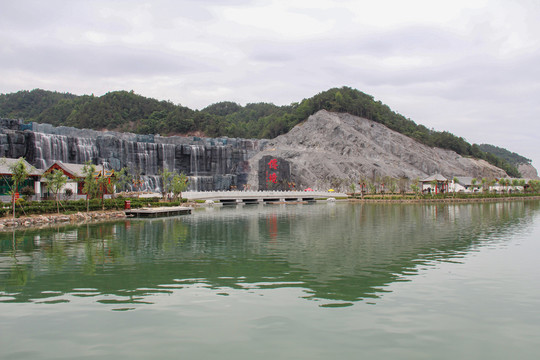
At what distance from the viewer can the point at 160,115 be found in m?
166

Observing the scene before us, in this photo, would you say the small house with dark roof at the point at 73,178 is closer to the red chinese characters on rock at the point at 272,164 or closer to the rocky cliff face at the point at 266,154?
the rocky cliff face at the point at 266,154

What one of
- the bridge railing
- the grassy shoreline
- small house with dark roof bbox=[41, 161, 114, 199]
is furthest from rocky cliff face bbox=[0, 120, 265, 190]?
the grassy shoreline

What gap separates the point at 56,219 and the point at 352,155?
111 m

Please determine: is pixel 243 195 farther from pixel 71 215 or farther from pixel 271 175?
pixel 71 215

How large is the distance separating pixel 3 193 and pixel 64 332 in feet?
159

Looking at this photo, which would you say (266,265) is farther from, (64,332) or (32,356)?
(32,356)

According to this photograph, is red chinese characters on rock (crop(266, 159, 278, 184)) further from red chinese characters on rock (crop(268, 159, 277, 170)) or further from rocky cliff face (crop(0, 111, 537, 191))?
rocky cliff face (crop(0, 111, 537, 191))

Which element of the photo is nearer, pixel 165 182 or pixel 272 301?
pixel 272 301

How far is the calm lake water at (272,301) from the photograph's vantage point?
10.8 m

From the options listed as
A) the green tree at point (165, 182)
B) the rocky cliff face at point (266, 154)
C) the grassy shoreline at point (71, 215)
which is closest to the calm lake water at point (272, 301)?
the grassy shoreline at point (71, 215)

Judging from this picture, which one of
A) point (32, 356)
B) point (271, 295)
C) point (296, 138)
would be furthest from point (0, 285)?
point (296, 138)

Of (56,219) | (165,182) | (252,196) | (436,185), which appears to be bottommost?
(56,219)

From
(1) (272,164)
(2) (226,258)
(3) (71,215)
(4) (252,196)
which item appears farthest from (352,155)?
(2) (226,258)

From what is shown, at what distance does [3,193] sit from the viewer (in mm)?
52562
